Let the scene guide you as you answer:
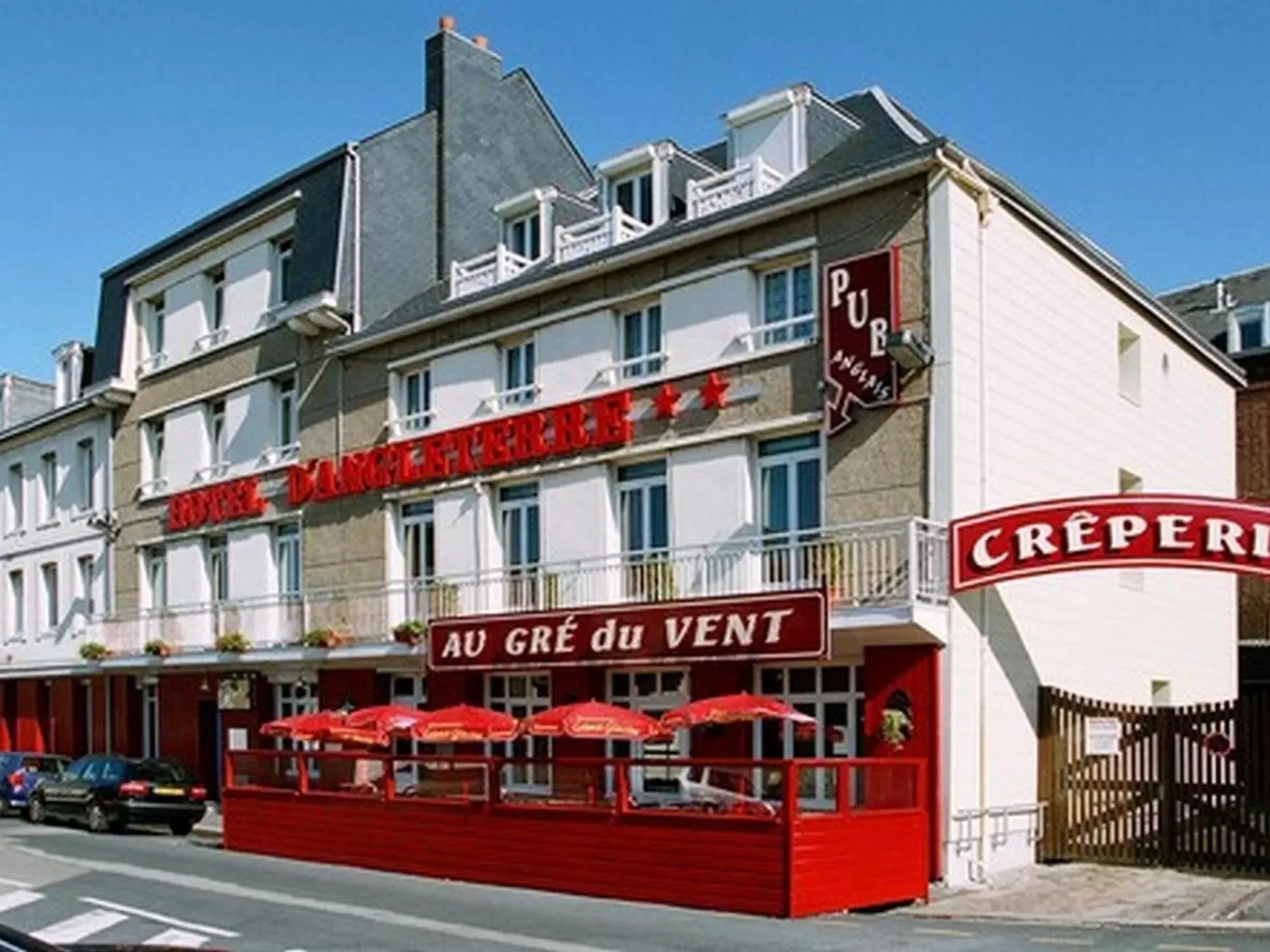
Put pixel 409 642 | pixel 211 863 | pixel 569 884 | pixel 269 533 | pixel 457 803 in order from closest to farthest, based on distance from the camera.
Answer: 1. pixel 569 884
2. pixel 457 803
3. pixel 211 863
4. pixel 409 642
5. pixel 269 533

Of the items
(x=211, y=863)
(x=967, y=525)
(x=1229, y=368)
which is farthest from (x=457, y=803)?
(x=1229, y=368)

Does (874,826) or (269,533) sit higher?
(269,533)

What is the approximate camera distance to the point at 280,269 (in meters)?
29.4

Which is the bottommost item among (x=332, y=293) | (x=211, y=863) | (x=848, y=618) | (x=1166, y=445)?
(x=211, y=863)

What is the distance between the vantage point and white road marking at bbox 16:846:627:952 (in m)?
13.5

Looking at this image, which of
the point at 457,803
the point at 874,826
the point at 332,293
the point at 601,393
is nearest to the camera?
the point at 874,826

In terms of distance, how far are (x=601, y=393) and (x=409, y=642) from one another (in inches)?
201

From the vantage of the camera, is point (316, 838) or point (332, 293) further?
point (332, 293)

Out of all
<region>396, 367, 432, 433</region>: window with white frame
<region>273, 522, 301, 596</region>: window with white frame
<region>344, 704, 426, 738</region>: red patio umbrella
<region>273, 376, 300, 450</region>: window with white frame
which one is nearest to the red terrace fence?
<region>344, 704, 426, 738</region>: red patio umbrella

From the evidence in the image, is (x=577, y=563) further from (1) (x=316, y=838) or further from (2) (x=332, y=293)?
(2) (x=332, y=293)

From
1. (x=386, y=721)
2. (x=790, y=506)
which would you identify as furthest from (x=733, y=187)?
(x=386, y=721)

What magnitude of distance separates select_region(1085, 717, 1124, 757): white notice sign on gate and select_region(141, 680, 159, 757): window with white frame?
21379 millimetres

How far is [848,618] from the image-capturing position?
57.6 feet

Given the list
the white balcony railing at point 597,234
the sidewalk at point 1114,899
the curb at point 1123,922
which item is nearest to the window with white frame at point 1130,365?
the white balcony railing at point 597,234
